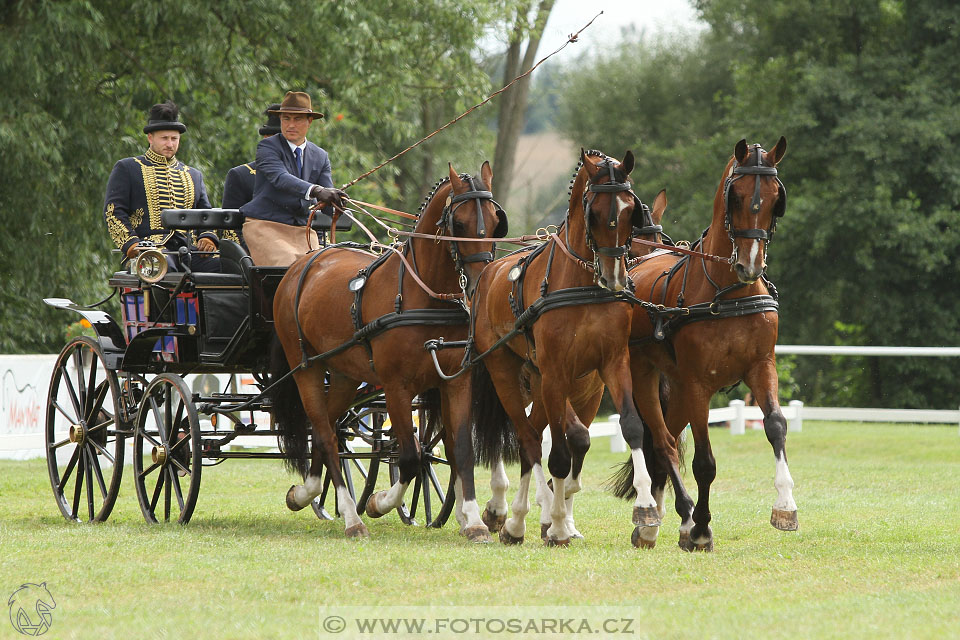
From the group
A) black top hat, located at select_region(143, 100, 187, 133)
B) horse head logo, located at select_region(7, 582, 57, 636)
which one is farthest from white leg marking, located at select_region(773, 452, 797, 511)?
black top hat, located at select_region(143, 100, 187, 133)

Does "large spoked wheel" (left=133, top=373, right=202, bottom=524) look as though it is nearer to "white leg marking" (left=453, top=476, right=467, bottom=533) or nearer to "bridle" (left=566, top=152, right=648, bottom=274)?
"white leg marking" (left=453, top=476, right=467, bottom=533)

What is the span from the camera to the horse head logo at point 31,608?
192 inches

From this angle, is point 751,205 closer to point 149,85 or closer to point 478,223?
point 478,223

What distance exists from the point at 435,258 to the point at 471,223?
1.43ft

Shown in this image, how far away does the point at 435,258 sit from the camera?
7.62 metres

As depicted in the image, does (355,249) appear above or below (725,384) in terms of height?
above

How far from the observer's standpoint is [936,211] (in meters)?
21.7

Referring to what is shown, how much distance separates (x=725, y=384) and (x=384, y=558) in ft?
7.10

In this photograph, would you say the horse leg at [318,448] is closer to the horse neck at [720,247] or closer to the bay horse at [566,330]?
the bay horse at [566,330]

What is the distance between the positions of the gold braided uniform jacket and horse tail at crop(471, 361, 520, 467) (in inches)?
102

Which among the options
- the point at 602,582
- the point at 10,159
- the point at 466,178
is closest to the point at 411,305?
the point at 466,178

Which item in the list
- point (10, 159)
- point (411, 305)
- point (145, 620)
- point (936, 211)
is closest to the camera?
point (145, 620)

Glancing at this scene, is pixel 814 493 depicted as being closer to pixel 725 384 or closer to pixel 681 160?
pixel 725 384

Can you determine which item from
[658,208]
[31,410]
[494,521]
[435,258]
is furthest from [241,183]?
[31,410]
